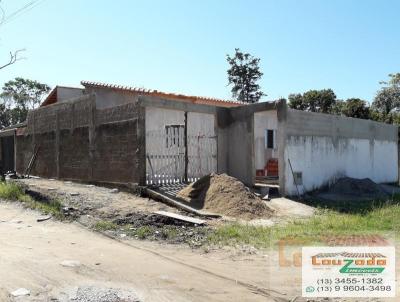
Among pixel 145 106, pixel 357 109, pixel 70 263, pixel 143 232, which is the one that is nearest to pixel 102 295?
pixel 70 263

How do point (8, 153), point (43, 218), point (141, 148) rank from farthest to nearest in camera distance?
point (8, 153) < point (141, 148) < point (43, 218)

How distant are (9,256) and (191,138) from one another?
8.57 meters

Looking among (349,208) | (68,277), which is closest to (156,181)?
(349,208)

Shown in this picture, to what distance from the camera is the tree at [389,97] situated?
40125mm

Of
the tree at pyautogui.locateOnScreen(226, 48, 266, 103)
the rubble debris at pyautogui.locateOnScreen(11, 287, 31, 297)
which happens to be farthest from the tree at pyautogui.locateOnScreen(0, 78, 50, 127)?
the rubble debris at pyautogui.locateOnScreen(11, 287, 31, 297)

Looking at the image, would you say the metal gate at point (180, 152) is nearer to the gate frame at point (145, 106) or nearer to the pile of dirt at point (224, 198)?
the gate frame at point (145, 106)

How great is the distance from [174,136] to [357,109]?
23.1 meters

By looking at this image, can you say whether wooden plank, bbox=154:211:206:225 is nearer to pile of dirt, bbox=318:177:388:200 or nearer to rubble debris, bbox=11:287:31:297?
rubble debris, bbox=11:287:31:297

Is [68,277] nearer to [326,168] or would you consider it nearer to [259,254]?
[259,254]

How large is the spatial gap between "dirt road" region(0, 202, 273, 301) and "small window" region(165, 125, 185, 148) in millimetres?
5808

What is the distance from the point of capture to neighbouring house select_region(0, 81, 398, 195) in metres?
14.3

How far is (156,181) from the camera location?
1396 centimetres

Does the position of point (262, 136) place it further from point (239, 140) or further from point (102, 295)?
point (102, 295)

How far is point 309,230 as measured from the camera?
31.4 feet
